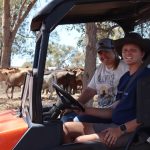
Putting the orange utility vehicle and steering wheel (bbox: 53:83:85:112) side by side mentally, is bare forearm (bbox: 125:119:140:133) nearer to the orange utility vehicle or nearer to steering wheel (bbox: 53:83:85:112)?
the orange utility vehicle

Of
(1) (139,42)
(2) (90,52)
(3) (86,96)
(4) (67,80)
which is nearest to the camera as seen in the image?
(1) (139,42)

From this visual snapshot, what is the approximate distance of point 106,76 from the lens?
5.80 metres

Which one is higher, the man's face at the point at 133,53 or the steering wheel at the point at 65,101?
the man's face at the point at 133,53

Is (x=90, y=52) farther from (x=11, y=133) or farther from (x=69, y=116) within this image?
(x=11, y=133)

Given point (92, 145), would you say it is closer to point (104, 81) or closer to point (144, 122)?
point (144, 122)

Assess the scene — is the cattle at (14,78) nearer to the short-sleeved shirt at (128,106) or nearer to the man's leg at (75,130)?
the man's leg at (75,130)

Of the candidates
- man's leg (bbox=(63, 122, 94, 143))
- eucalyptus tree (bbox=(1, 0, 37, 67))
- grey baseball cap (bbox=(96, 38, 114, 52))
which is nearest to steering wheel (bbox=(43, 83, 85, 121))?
man's leg (bbox=(63, 122, 94, 143))

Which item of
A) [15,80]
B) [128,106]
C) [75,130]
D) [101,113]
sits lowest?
[15,80]

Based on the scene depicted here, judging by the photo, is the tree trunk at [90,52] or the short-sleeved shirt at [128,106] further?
the tree trunk at [90,52]

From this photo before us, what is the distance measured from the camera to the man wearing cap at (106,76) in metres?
5.62

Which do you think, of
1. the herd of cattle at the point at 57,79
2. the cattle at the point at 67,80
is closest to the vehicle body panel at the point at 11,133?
the herd of cattle at the point at 57,79

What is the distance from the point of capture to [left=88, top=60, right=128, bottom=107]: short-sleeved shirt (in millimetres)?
5632

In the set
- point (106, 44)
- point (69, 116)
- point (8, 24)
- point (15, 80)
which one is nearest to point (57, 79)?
point (15, 80)

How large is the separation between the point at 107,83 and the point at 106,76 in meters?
0.10
